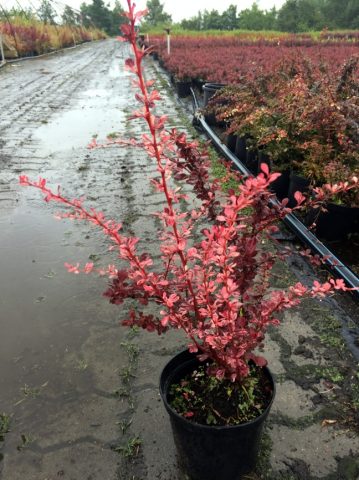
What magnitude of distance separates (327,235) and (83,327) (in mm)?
2400

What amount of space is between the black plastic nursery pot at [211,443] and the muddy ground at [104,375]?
0.43ft

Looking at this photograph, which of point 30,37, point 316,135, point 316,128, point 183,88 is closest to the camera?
point 316,128

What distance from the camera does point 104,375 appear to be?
7.88ft

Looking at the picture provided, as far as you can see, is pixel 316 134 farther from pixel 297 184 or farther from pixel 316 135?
pixel 297 184

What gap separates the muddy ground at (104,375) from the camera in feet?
6.33

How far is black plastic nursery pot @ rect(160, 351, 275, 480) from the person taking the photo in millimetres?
1582

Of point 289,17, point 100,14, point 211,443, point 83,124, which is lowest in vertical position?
point 211,443

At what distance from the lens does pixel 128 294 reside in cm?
161

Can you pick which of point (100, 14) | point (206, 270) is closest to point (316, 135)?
point (206, 270)

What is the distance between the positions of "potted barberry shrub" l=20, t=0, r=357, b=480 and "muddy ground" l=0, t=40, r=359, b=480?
324 millimetres

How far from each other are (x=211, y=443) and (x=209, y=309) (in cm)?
64

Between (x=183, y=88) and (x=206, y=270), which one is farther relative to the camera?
(x=183, y=88)

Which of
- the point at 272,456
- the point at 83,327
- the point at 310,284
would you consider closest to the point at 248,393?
the point at 272,456

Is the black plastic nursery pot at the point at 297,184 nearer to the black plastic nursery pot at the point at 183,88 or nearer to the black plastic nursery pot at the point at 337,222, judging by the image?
the black plastic nursery pot at the point at 337,222
